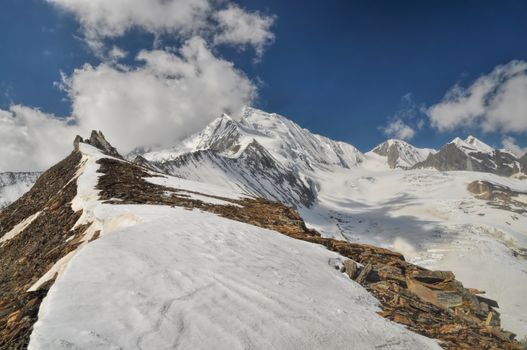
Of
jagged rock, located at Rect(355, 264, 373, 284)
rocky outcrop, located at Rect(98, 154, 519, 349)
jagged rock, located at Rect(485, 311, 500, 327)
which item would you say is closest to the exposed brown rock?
rocky outcrop, located at Rect(98, 154, 519, 349)

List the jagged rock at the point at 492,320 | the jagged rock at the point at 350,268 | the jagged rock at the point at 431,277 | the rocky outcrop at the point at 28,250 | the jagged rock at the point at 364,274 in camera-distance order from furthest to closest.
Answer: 1. the jagged rock at the point at 431,277
2. the jagged rock at the point at 350,268
3. the jagged rock at the point at 364,274
4. the jagged rock at the point at 492,320
5. the rocky outcrop at the point at 28,250

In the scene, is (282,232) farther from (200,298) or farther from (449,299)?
(200,298)

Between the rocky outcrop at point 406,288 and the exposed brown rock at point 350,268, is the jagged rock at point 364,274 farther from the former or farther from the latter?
the exposed brown rock at point 350,268

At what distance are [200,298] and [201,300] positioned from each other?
88 mm

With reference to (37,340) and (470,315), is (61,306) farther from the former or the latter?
(470,315)

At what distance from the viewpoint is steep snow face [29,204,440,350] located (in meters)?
6.92

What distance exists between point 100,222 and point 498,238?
20046 cm

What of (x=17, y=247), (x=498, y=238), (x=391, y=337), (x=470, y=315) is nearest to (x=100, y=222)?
(x=17, y=247)

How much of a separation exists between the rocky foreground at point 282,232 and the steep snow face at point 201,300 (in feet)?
2.83

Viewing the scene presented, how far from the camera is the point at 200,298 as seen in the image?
28.7 ft

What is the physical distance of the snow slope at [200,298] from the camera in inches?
273

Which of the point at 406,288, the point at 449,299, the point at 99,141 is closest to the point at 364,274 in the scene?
the point at 406,288

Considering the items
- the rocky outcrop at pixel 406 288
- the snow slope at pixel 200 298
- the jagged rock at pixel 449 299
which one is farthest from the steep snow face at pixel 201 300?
the jagged rock at pixel 449 299

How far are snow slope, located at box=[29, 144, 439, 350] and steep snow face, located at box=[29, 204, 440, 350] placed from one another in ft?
0.08
